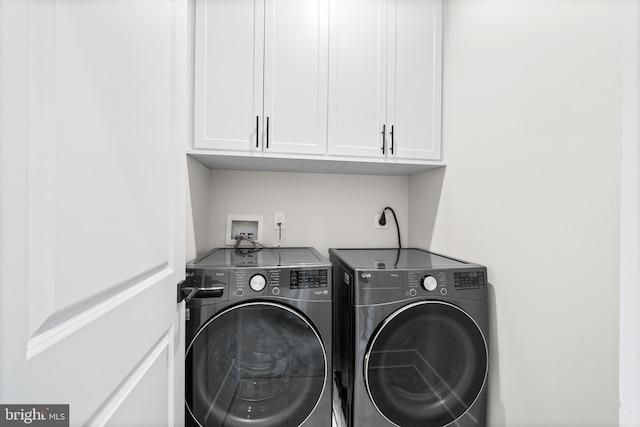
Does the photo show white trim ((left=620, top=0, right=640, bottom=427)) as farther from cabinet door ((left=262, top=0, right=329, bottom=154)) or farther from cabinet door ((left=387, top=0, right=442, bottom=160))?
cabinet door ((left=262, top=0, right=329, bottom=154))

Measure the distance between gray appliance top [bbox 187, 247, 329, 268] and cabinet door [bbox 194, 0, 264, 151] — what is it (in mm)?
552

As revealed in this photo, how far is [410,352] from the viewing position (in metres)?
1.12

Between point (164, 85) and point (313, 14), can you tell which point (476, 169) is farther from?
point (164, 85)

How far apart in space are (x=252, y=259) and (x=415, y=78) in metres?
1.31

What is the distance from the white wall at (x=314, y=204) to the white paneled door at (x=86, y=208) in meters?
0.92

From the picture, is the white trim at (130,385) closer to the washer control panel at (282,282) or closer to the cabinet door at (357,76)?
the washer control panel at (282,282)

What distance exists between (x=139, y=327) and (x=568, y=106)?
140 cm

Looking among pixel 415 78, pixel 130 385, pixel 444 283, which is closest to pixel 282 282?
pixel 130 385

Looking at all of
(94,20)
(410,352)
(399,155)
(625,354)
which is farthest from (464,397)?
(94,20)

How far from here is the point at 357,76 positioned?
1.38 m

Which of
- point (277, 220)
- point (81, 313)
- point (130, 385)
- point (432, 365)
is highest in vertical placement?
point (277, 220)

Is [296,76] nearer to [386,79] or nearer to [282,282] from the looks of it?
[386,79]

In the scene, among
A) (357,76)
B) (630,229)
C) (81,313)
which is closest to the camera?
(81,313)

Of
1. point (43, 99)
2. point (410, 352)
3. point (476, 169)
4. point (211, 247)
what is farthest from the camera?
point (211, 247)
